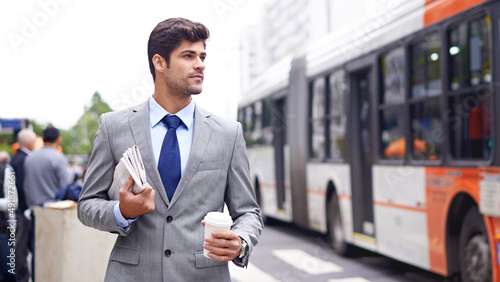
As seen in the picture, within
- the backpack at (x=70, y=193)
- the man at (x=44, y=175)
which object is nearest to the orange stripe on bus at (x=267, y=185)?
the man at (x=44, y=175)

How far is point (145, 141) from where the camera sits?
97.4 inches

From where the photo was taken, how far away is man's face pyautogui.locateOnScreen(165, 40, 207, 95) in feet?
8.22

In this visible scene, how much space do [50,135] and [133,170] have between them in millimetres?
4998

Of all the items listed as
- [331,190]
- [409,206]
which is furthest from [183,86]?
[331,190]

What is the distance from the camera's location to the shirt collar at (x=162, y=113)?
259 cm

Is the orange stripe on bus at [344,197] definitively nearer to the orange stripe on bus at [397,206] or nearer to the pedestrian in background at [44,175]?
the orange stripe on bus at [397,206]

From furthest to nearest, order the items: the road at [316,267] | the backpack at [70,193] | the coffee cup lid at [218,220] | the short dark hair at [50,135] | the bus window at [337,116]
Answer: the bus window at [337,116] → the road at [316,267] → the short dark hair at [50,135] → the backpack at [70,193] → the coffee cup lid at [218,220]

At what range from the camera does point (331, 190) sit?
33.3 feet

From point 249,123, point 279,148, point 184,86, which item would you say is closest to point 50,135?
point 184,86

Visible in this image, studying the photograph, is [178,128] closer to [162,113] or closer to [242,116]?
[162,113]

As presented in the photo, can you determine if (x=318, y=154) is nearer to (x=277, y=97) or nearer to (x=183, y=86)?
(x=277, y=97)

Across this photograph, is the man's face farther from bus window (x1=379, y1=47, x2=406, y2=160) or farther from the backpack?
bus window (x1=379, y1=47, x2=406, y2=160)

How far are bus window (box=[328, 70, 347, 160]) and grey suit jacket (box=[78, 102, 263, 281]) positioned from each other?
698cm

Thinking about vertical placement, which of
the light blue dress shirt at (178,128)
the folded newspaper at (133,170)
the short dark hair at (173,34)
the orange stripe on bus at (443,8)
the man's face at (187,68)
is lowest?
the folded newspaper at (133,170)
